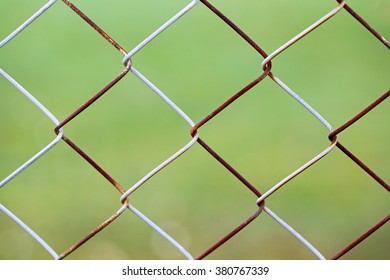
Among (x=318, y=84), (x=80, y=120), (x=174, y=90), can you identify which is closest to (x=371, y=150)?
(x=318, y=84)

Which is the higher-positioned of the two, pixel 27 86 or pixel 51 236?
pixel 27 86

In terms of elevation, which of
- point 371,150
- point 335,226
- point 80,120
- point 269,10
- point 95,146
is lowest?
point 335,226

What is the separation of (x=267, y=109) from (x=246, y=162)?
1.81 ft

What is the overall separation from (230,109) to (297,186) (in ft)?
2.61

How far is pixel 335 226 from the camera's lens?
2766mm

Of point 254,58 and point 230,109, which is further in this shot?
point 254,58

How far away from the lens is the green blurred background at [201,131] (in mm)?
2721

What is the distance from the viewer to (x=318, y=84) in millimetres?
3938

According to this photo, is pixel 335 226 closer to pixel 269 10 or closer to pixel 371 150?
pixel 371 150

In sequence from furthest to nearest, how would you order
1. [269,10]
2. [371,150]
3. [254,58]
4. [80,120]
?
[269,10], [254,58], [80,120], [371,150]

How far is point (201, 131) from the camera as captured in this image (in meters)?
3.46

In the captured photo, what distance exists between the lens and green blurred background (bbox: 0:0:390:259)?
2721 millimetres

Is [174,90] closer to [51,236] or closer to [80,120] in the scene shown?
[80,120]

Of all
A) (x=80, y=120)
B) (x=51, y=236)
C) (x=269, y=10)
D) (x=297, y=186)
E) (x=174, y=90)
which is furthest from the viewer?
(x=269, y=10)
